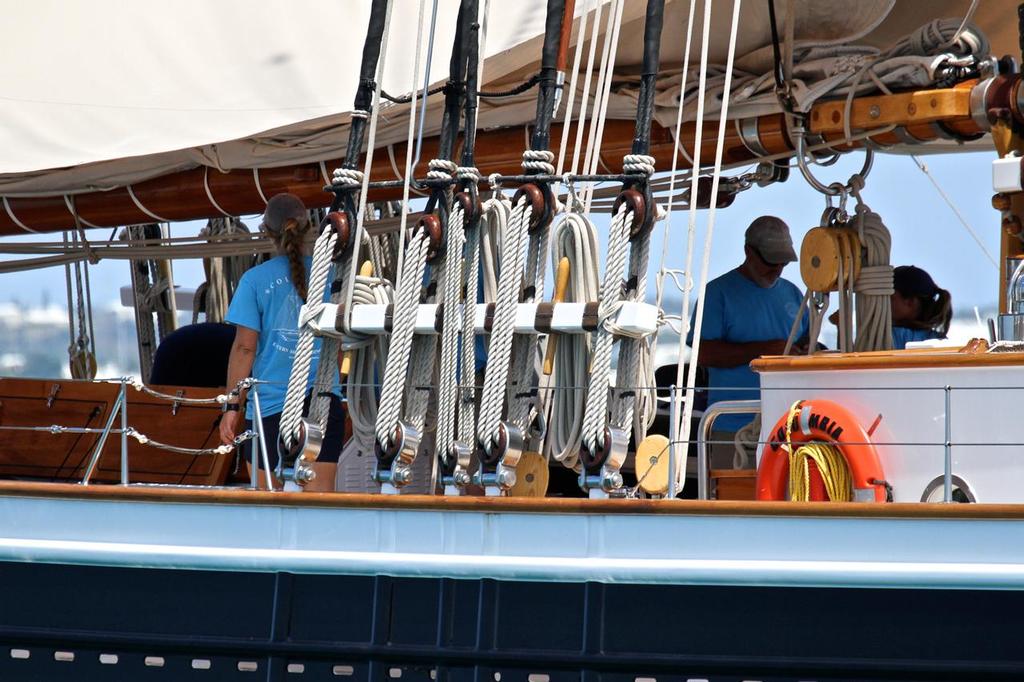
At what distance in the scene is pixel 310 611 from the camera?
397cm

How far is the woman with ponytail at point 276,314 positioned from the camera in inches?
185

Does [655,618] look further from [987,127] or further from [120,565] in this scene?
[987,127]

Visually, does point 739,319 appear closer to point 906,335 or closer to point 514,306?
point 906,335

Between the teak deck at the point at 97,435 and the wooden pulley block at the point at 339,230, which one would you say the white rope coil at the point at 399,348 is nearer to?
the wooden pulley block at the point at 339,230

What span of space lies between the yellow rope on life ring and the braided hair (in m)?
1.55

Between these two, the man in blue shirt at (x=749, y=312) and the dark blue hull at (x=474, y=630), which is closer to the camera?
the dark blue hull at (x=474, y=630)

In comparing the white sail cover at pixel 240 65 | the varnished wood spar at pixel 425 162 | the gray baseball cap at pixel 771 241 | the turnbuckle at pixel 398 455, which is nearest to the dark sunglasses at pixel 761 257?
the gray baseball cap at pixel 771 241

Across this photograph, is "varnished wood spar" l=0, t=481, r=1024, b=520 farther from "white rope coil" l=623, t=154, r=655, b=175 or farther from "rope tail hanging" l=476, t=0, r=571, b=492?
"white rope coil" l=623, t=154, r=655, b=175

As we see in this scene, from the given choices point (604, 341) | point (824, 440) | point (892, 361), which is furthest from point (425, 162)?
point (892, 361)

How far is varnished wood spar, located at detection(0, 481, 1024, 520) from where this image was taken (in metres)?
3.61

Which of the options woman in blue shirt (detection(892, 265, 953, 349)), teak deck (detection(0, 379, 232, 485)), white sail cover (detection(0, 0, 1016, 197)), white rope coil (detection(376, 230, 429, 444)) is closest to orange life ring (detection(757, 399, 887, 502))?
white rope coil (detection(376, 230, 429, 444))

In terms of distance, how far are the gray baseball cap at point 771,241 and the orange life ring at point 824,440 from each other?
4.61 ft

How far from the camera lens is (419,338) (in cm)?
442

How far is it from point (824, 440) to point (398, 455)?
3.73 feet
